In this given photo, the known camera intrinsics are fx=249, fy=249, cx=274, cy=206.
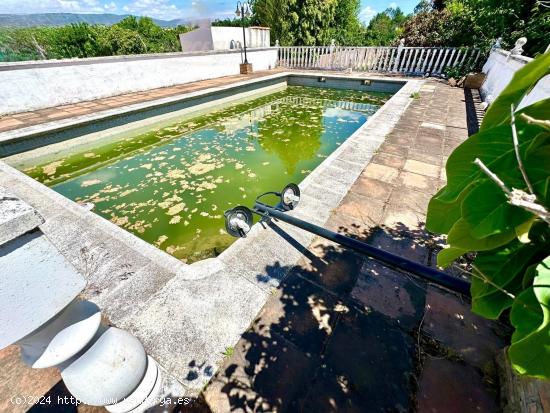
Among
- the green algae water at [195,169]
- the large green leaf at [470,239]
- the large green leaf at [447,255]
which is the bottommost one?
the green algae water at [195,169]

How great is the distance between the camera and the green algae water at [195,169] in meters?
3.86

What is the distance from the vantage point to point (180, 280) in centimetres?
229

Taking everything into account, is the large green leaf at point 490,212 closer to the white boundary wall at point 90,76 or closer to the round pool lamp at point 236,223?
the round pool lamp at point 236,223

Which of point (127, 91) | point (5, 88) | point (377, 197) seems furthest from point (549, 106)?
point (127, 91)

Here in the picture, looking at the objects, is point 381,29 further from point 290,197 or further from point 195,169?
point 290,197

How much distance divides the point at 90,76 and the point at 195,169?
19.8 ft

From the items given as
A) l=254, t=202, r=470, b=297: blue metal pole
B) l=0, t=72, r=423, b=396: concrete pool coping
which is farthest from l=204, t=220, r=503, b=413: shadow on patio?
l=254, t=202, r=470, b=297: blue metal pole

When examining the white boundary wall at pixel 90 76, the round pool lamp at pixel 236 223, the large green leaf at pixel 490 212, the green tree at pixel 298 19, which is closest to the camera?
the large green leaf at pixel 490 212

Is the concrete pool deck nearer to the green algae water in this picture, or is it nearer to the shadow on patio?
the shadow on patio

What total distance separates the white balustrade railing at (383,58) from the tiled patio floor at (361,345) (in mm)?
12114

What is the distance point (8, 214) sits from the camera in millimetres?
780

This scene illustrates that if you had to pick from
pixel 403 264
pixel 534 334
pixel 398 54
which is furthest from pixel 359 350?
pixel 398 54

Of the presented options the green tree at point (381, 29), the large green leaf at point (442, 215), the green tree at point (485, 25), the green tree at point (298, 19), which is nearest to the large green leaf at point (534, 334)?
the large green leaf at point (442, 215)

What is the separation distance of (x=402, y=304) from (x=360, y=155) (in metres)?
3.07
